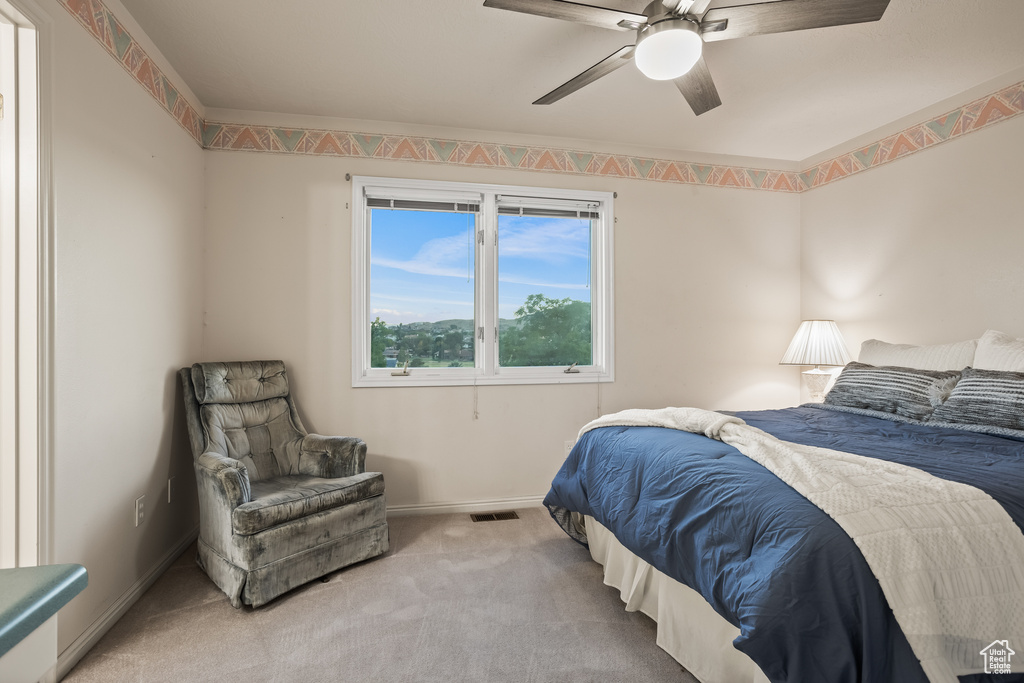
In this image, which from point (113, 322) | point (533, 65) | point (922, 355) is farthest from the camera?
point (922, 355)

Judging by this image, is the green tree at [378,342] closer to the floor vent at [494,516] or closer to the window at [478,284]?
the window at [478,284]

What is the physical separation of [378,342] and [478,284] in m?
0.78

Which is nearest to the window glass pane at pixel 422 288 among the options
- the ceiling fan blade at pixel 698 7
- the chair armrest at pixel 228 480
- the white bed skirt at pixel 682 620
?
the chair armrest at pixel 228 480

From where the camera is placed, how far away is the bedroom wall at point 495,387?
3.24 metres

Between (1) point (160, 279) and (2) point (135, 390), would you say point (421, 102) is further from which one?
(2) point (135, 390)

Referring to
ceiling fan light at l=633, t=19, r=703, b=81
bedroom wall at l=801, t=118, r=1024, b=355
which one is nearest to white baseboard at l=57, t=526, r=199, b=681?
ceiling fan light at l=633, t=19, r=703, b=81

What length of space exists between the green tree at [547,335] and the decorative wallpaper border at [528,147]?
946 millimetres

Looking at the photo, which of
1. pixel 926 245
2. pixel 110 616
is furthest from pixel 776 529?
pixel 926 245

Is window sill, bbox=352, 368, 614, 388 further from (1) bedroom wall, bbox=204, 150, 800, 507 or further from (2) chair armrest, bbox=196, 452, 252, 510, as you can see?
(2) chair armrest, bbox=196, 452, 252, 510

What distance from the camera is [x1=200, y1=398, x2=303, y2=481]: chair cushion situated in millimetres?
2723

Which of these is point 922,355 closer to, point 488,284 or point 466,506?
point 488,284

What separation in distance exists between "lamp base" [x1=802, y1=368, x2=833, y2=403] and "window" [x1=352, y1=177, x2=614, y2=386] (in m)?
1.50

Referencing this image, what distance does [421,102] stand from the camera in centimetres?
309

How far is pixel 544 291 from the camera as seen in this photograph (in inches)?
147
